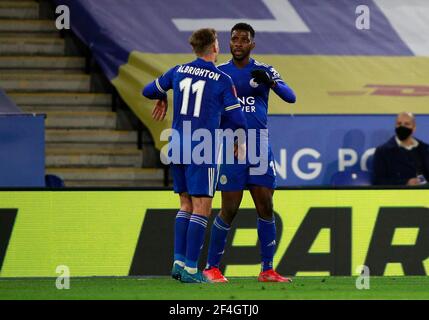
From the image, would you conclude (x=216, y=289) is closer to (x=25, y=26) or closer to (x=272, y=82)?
(x=272, y=82)

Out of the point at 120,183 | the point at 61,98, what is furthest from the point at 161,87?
the point at 61,98

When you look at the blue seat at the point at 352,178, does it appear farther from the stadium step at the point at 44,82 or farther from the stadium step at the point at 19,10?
the stadium step at the point at 19,10

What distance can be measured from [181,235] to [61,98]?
5.36m

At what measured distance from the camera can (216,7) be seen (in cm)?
1524

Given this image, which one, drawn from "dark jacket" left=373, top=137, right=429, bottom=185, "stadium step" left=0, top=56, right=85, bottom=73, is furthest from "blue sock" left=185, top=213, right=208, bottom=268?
"stadium step" left=0, top=56, right=85, bottom=73

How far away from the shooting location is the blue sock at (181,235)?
10.1 metres

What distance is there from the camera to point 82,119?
1502cm

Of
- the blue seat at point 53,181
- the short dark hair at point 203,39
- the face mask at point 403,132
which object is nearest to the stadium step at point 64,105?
the blue seat at point 53,181

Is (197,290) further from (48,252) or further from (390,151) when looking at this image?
(390,151)

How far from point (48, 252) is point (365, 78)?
15.6 feet

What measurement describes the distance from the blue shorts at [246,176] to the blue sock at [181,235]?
51cm

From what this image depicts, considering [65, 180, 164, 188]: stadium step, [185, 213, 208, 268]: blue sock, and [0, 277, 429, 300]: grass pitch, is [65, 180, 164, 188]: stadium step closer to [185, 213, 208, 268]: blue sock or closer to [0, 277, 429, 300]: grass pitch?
[0, 277, 429, 300]: grass pitch

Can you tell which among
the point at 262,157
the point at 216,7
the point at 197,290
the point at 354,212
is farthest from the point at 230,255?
the point at 216,7

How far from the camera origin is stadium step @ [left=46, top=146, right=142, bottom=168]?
14648 millimetres
